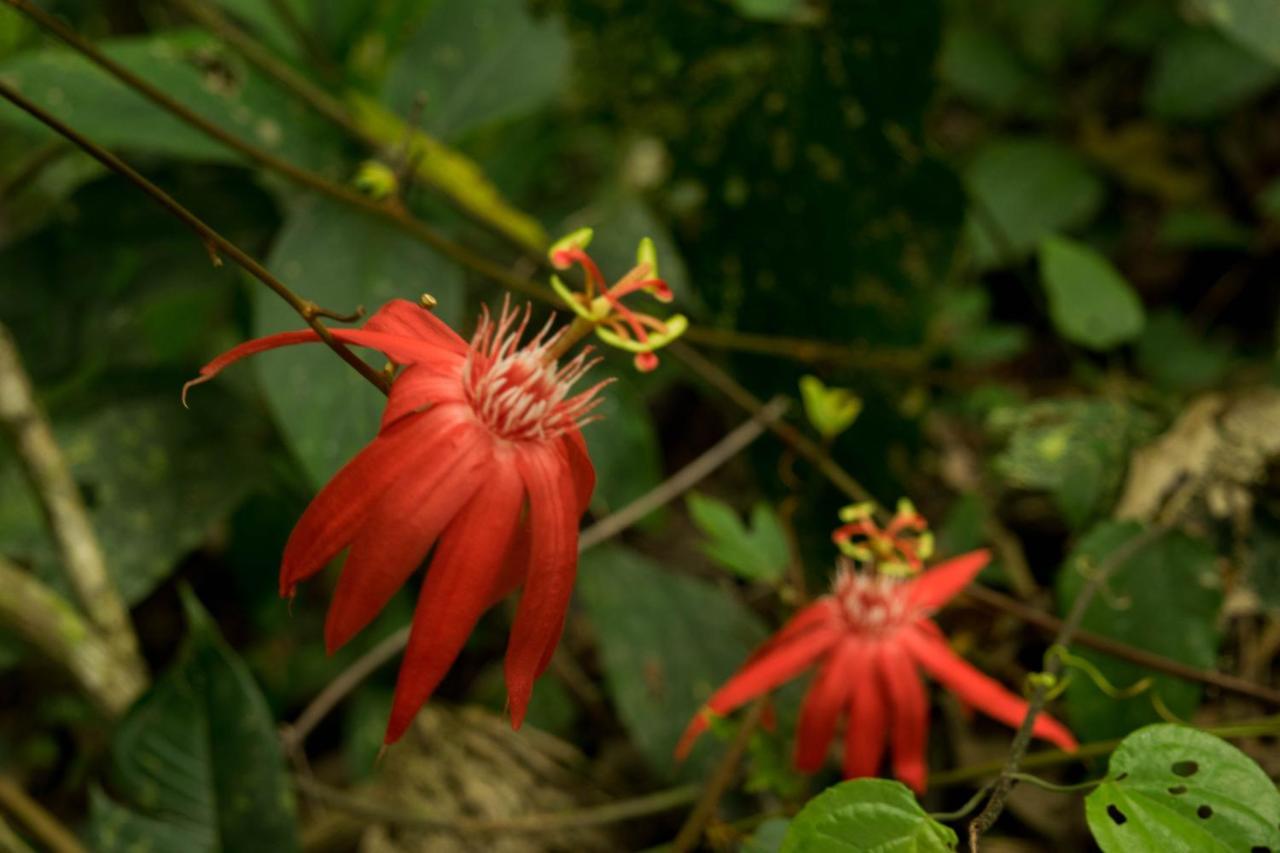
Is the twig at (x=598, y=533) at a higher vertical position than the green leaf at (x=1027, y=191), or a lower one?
lower

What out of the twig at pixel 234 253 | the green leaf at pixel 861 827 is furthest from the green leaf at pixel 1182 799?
the twig at pixel 234 253

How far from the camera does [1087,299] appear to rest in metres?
1.46

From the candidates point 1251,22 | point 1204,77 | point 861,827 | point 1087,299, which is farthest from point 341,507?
point 1204,77

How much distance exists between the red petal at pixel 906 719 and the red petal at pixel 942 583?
0.06m

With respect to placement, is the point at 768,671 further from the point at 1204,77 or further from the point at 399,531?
the point at 1204,77

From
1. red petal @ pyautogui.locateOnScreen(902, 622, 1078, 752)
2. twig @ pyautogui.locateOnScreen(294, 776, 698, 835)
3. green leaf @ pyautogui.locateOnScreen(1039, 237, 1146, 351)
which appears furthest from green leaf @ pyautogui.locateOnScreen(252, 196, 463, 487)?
green leaf @ pyautogui.locateOnScreen(1039, 237, 1146, 351)

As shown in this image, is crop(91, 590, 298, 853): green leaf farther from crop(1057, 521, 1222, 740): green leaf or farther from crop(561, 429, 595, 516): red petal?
crop(1057, 521, 1222, 740): green leaf

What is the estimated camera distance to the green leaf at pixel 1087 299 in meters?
1.44

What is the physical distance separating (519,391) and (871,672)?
473 mm

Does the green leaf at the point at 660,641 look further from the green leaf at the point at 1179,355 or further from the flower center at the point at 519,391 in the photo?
the green leaf at the point at 1179,355

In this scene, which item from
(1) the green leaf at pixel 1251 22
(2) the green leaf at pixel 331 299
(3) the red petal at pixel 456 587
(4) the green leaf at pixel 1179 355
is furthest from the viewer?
(4) the green leaf at pixel 1179 355

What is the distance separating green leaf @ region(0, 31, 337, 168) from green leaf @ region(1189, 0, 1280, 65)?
1.14m

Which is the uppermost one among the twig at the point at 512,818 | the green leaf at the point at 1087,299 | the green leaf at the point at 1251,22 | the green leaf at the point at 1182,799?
the green leaf at the point at 1251,22

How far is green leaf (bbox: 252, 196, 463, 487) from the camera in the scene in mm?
1100
